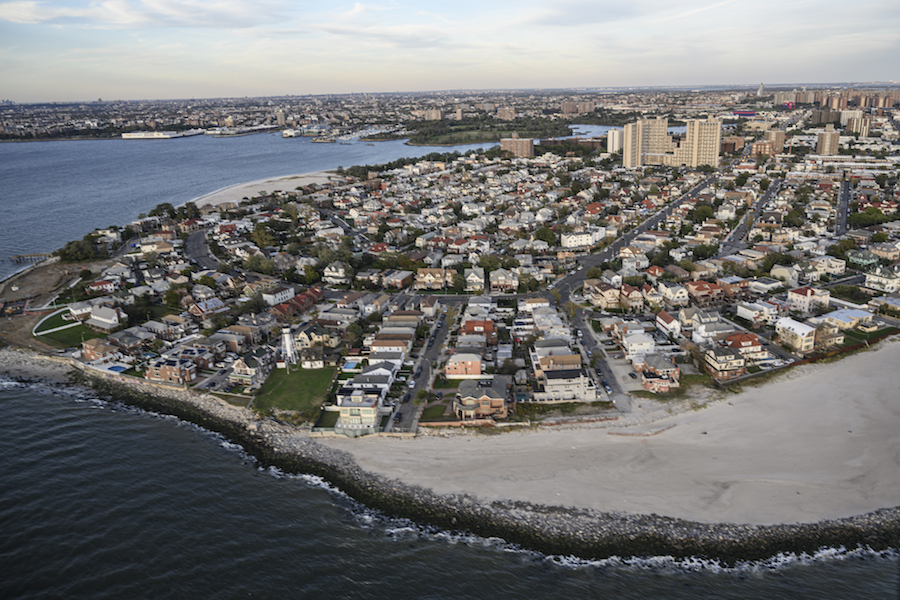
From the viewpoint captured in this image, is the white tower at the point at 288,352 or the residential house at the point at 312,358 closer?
the residential house at the point at 312,358

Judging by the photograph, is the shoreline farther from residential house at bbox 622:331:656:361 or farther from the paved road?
the paved road

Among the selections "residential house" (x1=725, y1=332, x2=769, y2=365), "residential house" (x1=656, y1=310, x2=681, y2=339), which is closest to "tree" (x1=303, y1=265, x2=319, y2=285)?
"residential house" (x1=656, y1=310, x2=681, y2=339)

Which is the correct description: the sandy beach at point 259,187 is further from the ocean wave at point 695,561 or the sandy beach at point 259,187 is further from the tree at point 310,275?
the ocean wave at point 695,561

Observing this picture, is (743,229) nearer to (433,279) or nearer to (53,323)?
(433,279)

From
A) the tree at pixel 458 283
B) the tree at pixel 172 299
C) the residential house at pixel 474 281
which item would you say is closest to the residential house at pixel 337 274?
the tree at pixel 458 283

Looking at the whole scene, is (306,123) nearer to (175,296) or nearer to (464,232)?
(464,232)
